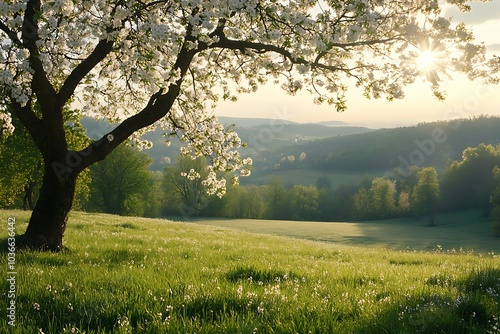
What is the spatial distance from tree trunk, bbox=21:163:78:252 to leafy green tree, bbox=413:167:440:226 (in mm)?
94598

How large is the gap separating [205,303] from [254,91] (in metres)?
11.1

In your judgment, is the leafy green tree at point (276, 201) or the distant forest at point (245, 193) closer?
the distant forest at point (245, 193)

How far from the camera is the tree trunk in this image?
1177 cm

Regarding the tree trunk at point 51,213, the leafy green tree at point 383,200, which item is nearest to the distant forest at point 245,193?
the leafy green tree at point 383,200

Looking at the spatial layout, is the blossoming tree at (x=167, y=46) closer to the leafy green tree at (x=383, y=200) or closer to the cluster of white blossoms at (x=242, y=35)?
the cluster of white blossoms at (x=242, y=35)

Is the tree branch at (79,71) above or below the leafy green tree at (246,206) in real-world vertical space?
above

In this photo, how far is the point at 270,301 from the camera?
225 inches

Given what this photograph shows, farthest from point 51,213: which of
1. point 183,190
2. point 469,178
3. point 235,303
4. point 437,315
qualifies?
point 469,178

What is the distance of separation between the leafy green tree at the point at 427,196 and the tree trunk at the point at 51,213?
9460cm

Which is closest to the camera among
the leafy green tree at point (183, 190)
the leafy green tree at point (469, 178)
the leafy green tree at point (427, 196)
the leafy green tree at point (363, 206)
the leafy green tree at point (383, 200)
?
the leafy green tree at point (427, 196)

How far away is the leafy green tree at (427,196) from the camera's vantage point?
9369 centimetres

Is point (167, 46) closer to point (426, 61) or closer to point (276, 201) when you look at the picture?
point (426, 61)

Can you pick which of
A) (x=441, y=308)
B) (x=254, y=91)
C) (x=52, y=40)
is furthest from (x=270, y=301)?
(x=254, y=91)

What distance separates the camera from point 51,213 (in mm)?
11844
